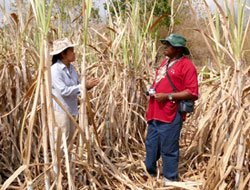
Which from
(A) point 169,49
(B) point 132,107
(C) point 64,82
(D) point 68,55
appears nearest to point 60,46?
(D) point 68,55

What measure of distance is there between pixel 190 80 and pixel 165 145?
1.78ft

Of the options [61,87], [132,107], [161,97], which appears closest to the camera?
[61,87]

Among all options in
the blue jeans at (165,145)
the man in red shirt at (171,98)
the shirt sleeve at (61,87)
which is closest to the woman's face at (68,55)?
the shirt sleeve at (61,87)

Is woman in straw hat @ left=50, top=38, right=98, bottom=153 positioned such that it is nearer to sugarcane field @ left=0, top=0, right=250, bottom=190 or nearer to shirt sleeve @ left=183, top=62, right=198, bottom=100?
sugarcane field @ left=0, top=0, right=250, bottom=190

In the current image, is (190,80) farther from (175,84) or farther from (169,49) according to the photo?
(169,49)

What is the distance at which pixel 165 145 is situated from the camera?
206 centimetres

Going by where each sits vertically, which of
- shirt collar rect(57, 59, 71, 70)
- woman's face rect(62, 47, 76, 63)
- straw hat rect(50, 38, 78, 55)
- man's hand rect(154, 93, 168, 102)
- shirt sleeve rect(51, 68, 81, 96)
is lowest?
man's hand rect(154, 93, 168, 102)

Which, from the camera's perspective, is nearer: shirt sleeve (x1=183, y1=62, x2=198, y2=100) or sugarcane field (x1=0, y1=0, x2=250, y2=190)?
sugarcane field (x1=0, y1=0, x2=250, y2=190)

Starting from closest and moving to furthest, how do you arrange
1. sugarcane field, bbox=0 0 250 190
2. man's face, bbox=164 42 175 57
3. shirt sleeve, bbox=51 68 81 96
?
sugarcane field, bbox=0 0 250 190 < shirt sleeve, bbox=51 68 81 96 < man's face, bbox=164 42 175 57

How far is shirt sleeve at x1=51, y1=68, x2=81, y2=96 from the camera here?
188 centimetres

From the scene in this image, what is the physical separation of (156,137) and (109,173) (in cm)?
48

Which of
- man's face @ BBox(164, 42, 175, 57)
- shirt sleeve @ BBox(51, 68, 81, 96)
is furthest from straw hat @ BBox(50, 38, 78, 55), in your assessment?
man's face @ BBox(164, 42, 175, 57)

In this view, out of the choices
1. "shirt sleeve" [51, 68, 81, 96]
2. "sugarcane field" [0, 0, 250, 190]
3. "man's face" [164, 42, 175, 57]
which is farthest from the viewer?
"man's face" [164, 42, 175, 57]

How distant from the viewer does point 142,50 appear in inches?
104
